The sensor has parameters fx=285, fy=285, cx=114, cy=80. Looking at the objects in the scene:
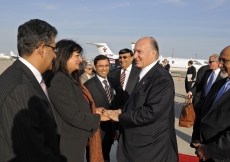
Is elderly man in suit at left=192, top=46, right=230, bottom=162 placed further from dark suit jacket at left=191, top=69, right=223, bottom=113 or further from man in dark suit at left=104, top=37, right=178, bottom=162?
dark suit jacket at left=191, top=69, right=223, bottom=113

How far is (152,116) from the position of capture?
2867mm

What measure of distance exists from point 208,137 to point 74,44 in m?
1.71

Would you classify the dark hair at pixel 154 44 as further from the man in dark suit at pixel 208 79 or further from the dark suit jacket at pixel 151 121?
the man in dark suit at pixel 208 79

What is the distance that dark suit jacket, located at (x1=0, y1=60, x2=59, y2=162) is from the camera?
5.14 feet

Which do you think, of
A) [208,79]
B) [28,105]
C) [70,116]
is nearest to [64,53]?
[70,116]

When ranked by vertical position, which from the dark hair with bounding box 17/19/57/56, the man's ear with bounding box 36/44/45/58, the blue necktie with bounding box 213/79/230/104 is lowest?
the blue necktie with bounding box 213/79/230/104

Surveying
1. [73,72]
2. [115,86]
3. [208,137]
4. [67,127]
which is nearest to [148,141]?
[208,137]

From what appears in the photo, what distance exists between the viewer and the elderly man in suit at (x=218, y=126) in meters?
2.72

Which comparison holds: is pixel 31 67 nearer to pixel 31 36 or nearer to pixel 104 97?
pixel 31 36

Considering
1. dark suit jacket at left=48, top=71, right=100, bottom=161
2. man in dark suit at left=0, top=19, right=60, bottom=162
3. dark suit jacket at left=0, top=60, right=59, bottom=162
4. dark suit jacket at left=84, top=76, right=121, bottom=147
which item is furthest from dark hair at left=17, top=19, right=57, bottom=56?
dark suit jacket at left=84, top=76, right=121, bottom=147

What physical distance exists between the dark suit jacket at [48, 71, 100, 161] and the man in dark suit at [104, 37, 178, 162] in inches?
16.1

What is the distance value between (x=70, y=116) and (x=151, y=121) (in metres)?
0.82

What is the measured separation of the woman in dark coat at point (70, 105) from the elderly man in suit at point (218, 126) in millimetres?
1139

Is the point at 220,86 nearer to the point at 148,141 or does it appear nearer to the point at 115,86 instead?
the point at 148,141
